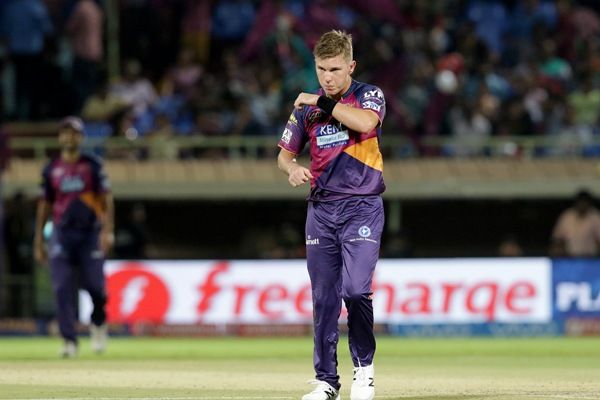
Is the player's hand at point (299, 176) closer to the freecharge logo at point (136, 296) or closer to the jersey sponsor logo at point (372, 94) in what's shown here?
the jersey sponsor logo at point (372, 94)

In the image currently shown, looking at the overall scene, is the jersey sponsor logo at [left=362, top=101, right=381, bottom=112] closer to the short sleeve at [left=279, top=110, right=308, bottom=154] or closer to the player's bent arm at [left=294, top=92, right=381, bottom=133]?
the player's bent arm at [left=294, top=92, right=381, bottom=133]

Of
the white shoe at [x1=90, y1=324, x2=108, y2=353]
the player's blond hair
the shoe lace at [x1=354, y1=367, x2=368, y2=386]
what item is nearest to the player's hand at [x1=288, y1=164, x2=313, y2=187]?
the player's blond hair

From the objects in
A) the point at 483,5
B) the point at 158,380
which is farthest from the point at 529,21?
the point at 158,380

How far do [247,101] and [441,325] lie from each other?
6009 mm

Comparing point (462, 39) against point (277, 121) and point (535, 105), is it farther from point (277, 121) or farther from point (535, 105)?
point (277, 121)

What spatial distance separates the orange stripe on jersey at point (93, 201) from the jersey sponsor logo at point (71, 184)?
0.28 feet

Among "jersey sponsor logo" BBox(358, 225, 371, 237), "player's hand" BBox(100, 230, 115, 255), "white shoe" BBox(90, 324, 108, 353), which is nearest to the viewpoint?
"jersey sponsor logo" BBox(358, 225, 371, 237)

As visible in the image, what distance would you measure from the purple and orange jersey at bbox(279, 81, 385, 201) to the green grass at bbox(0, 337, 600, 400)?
4.98 ft

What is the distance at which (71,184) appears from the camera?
1670 cm

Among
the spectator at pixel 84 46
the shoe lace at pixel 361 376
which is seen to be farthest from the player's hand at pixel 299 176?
the spectator at pixel 84 46

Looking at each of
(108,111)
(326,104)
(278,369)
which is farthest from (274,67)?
(326,104)

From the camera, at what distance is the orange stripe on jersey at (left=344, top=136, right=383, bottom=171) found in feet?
33.8

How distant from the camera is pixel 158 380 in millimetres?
12648

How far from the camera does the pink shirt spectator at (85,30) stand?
26438mm
